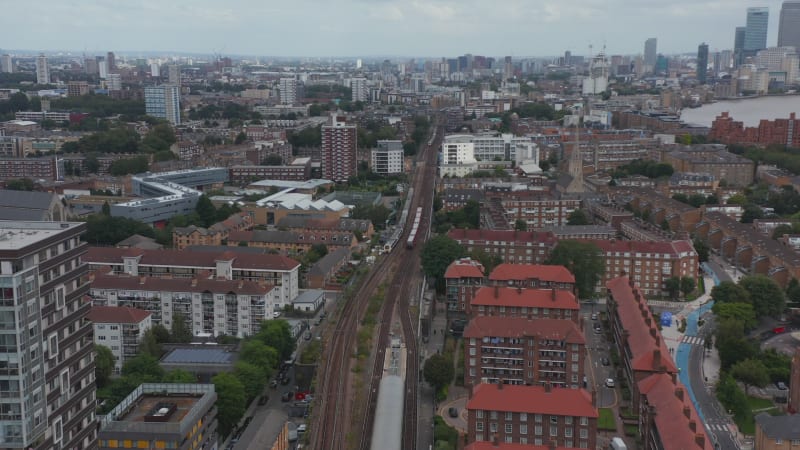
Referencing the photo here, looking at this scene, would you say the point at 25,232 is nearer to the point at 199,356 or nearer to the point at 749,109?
the point at 199,356

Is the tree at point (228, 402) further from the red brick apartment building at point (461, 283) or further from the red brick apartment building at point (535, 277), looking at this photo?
the red brick apartment building at point (535, 277)

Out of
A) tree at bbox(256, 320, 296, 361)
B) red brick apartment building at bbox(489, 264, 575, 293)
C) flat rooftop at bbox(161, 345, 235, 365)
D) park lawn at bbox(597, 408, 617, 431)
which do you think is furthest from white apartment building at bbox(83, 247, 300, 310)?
park lawn at bbox(597, 408, 617, 431)

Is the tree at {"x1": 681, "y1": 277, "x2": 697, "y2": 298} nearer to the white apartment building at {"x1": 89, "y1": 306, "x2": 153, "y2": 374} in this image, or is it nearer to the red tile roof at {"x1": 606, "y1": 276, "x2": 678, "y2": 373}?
the red tile roof at {"x1": 606, "y1": 276, "x2": 678, "y2": 373}

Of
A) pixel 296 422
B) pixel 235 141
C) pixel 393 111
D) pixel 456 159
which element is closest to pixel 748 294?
pixel 296 422

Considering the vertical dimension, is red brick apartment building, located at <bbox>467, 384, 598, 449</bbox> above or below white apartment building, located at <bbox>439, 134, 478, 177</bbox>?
below

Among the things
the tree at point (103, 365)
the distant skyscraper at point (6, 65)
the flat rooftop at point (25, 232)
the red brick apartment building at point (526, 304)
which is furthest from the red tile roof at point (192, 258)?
the distant skyscraper at point (6, 65)

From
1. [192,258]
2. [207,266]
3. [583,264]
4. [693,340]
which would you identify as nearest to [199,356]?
[207,266]
